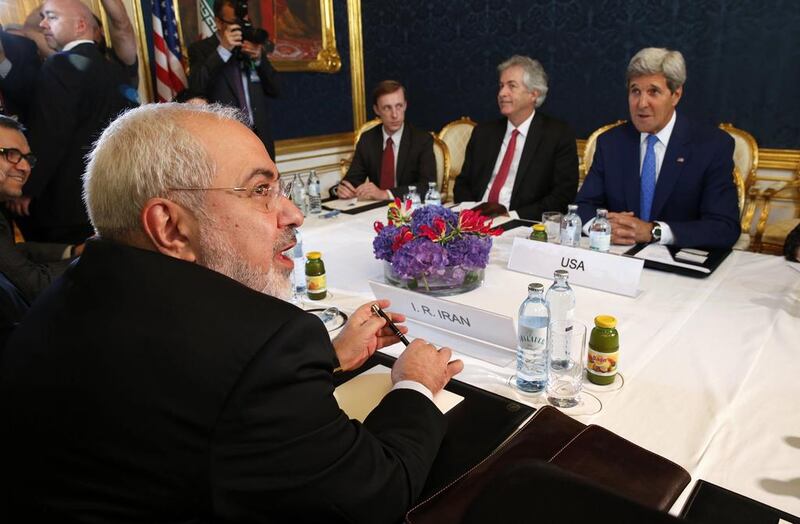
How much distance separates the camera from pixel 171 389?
26.5 inches

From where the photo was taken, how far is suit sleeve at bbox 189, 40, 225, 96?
142 inches

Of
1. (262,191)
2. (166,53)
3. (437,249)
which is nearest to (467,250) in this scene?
(437,249)

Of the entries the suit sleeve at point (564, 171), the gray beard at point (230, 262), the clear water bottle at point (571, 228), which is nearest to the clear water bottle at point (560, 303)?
Answer: the gray beard at point (230, 262)

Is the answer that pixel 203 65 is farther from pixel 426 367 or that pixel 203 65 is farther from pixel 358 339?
pixel 426 367

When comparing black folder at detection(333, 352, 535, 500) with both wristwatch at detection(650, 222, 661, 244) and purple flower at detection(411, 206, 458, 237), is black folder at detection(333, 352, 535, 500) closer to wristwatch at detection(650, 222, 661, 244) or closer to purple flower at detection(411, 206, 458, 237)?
purple flower at detection(411, 206, 458, 237)

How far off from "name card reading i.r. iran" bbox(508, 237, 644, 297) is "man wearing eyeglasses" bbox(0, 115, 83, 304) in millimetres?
1541

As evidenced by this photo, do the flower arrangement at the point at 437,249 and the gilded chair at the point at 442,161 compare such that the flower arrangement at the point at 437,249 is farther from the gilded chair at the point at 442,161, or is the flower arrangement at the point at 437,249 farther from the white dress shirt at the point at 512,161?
the gilded chair at the point at 442,161

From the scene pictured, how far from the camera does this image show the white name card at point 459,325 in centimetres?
121

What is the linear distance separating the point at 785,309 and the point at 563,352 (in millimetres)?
721

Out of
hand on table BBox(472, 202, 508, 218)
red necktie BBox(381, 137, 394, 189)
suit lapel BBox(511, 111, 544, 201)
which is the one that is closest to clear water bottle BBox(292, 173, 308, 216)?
hand on table BBox(472, 202, 508, 218)

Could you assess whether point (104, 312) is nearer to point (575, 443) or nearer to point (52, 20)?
point (575, 443)

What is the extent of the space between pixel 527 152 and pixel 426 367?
2246 millimetres

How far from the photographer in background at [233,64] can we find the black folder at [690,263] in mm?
2603

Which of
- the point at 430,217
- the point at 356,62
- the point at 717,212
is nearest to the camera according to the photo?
the point at 430,217
